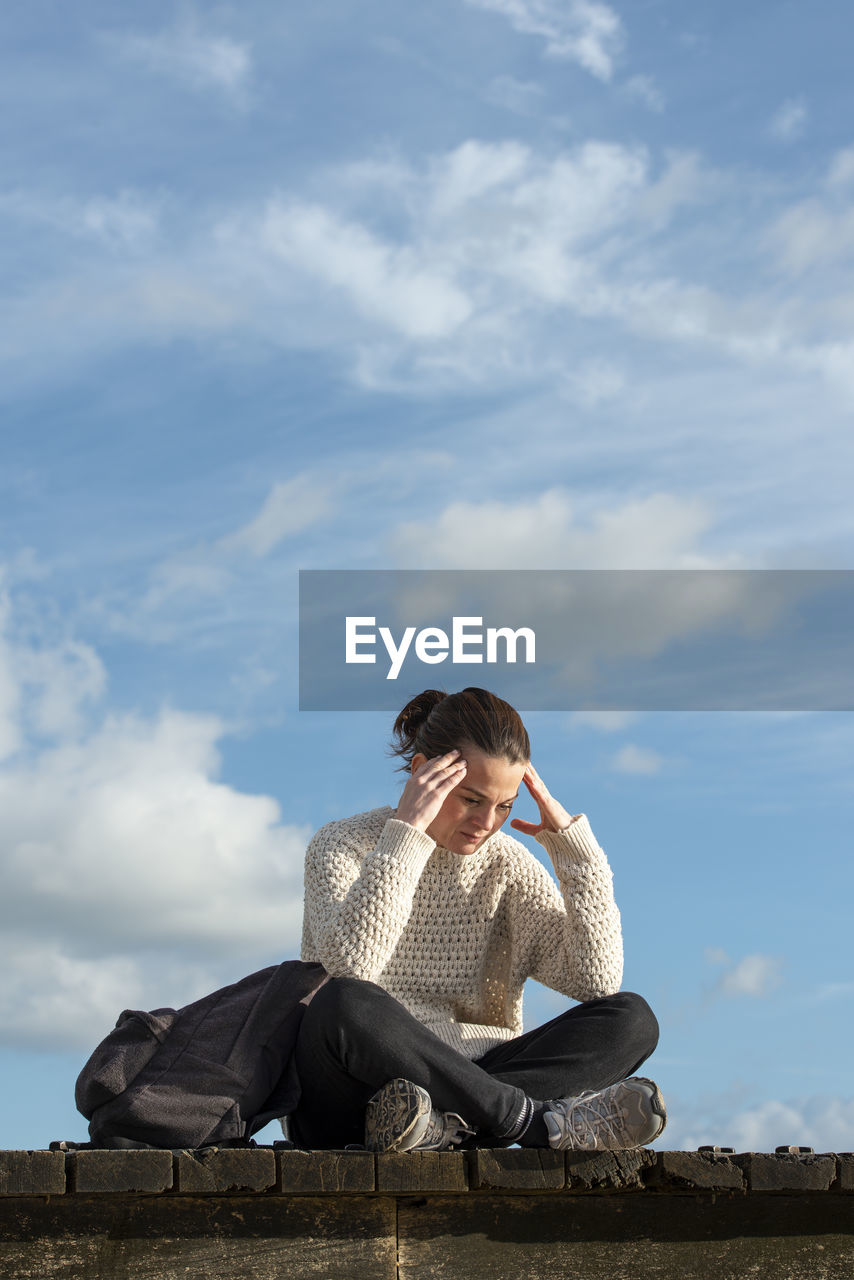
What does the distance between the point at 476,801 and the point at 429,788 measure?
22 centimetres

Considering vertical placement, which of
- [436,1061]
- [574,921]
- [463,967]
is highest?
[574,921]

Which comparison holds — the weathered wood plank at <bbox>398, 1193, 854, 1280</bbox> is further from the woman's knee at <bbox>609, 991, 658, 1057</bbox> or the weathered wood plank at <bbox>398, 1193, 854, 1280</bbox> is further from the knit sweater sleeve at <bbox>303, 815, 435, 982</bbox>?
the knit sweater sleeve at <bbox>303, 815, 435, 982</bbox>

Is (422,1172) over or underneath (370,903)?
underneath

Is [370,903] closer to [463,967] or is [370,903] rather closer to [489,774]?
[489,774]

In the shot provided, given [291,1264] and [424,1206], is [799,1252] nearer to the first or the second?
[424,1206]

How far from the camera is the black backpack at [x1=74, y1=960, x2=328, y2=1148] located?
189 inches

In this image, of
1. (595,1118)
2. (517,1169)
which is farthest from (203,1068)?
(595,1118)

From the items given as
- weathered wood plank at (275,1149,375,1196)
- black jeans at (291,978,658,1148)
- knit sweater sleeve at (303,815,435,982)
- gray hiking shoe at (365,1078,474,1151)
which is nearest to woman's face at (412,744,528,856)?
knit sweater sleeve at (303,815,435,982)

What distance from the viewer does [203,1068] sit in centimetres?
491

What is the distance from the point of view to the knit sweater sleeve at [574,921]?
5.70 metres

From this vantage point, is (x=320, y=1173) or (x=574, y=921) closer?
(x=320, y=1173)

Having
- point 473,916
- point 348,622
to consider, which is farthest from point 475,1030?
point 348,622

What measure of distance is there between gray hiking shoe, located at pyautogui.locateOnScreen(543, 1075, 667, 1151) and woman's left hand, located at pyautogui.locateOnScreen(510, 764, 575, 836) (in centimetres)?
130

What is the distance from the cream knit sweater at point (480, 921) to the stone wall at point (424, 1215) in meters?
1.01
